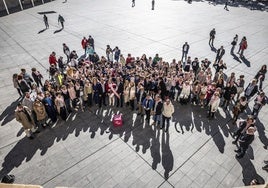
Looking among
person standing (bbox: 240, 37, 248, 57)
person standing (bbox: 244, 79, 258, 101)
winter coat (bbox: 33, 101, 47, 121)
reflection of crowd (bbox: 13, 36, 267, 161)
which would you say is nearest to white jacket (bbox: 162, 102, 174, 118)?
reflection of crowd (bbox: 13, 36, 267, 161)

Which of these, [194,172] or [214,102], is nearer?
[194,172]

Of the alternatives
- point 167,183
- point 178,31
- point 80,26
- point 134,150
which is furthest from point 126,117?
point 80,26

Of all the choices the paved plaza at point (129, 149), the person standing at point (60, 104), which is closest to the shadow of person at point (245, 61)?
the paved plaza at point (129, 149)

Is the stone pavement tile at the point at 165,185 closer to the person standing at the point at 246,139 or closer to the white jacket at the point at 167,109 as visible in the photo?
the white jacket at the point at 167,109

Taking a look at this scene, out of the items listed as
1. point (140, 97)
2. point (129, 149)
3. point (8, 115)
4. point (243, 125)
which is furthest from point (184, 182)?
point (8, 115)

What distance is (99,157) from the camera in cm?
826

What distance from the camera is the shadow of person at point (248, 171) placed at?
290 inches

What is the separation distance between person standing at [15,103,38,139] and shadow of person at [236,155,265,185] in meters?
8.91

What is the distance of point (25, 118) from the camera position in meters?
8.60

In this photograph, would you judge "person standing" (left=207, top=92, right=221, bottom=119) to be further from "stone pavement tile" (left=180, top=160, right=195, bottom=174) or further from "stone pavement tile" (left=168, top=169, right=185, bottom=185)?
"stone pavement tile" (left=168, top=169, right=185, bottom=185)

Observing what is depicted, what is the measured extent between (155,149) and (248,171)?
361 cm

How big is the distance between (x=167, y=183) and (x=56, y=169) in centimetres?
422

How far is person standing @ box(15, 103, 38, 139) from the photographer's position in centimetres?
846

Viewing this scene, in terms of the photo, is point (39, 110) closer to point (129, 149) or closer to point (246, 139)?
point (129, 149)
